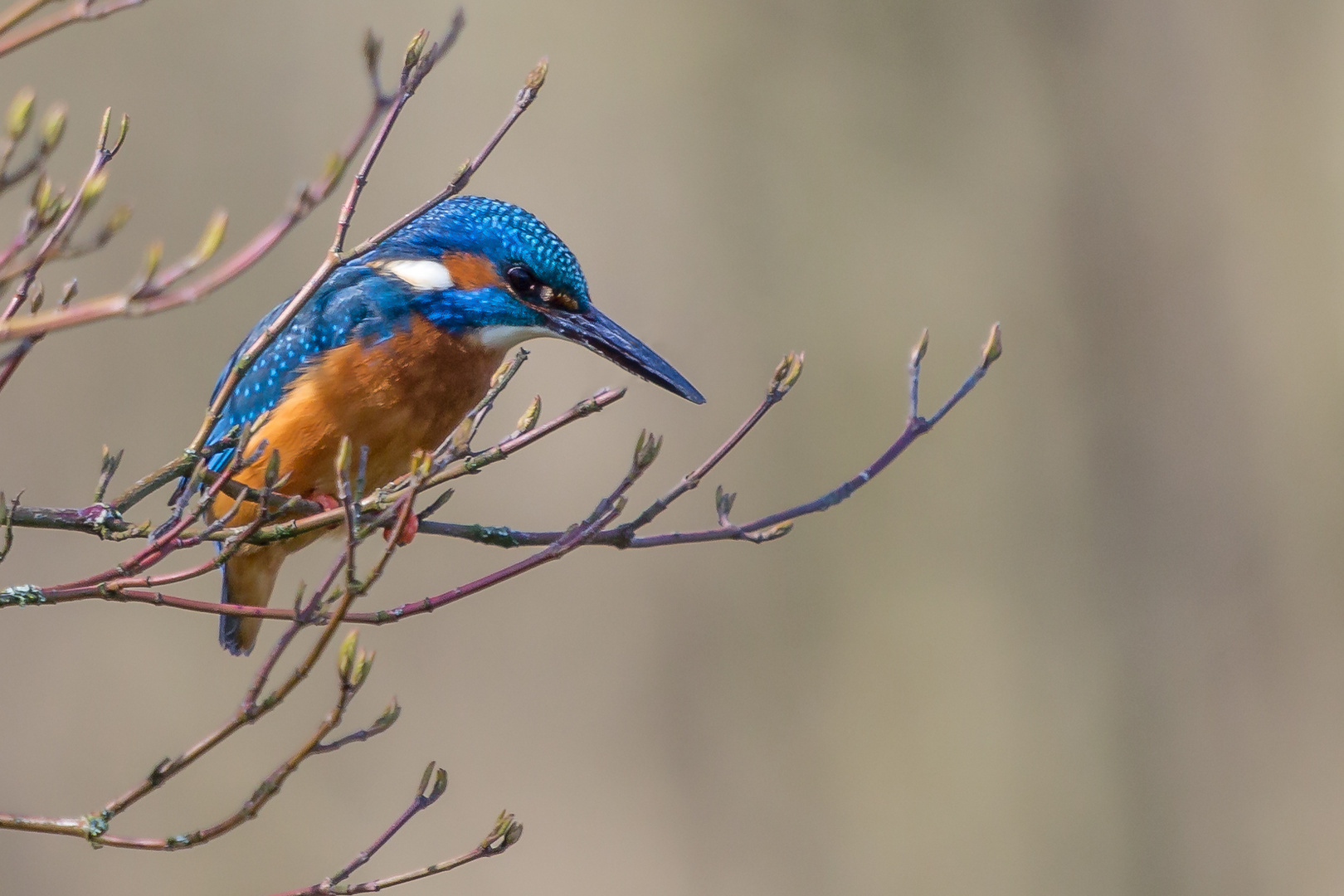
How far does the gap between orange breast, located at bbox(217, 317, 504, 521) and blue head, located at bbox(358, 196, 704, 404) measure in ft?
0.18

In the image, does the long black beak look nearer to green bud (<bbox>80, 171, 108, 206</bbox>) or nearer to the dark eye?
the dark eye

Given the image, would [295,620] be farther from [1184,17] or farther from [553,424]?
[1184,17]

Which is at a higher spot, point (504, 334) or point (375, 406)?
point (504, 334)

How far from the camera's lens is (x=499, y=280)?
1.88 metres

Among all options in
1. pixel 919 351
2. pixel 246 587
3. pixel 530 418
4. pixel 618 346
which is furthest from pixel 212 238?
pixel 246 587

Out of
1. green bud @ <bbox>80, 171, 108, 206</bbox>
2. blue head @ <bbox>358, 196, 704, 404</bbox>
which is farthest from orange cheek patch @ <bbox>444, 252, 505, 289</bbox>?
green bud @ <bbox>80, 171, 108, 206</bbox>

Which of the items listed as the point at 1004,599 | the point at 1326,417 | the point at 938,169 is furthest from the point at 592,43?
the point at 1326,417

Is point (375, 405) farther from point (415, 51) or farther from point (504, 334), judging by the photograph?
point (415, 51)

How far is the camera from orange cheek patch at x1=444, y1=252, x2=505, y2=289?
188 centimetres

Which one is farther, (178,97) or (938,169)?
(938,169)

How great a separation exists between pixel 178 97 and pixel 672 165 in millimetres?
1603

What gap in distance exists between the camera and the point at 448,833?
3.61 meters

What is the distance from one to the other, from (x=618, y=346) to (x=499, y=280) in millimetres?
271

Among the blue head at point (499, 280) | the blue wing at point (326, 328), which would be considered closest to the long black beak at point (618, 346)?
the blue head at point (499, 280)
